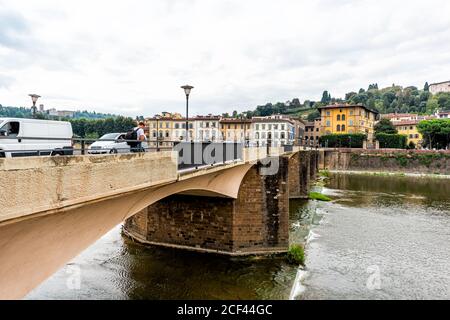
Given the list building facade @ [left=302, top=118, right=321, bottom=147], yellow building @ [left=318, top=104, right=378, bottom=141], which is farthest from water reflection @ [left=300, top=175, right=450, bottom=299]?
building facade @ [left=302, top=118, right=321, bottom=147]

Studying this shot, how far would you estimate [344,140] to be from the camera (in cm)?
7350

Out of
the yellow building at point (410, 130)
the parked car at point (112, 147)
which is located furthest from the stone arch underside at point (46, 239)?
the yellow building at point (410, 130)

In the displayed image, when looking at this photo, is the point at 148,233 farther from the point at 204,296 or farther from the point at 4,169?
the point at 4,169

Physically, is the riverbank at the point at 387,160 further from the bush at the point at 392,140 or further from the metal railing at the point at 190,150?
the metal railing at the point at 190,150

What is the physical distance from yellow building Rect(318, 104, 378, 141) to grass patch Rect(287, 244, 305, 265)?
68.1 metres

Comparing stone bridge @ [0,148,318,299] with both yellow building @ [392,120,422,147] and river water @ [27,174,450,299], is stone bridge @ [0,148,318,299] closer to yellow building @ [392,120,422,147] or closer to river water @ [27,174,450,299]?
river water @ [27,174,450,299]

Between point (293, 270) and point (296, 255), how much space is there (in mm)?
1014

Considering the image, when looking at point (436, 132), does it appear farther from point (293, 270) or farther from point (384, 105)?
point (384, 105)

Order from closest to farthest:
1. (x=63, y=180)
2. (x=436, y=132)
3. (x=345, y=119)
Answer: (x=63, y=180) → (x=436, y=132) → (x=345, y=119)

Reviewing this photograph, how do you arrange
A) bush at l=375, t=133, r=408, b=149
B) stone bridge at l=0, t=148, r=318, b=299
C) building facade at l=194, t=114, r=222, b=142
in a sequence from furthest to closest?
building facade at l=194, t=114, r=222, b=142 < bush at l=375, t=133, r=408, b=149 < stone bridge at l=0, t=148, r=318, b=299

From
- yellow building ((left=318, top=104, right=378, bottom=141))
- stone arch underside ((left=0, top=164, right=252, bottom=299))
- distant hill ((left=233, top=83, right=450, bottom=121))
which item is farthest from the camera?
distant hill ((left=233, top=83, right=450, bottom=121))

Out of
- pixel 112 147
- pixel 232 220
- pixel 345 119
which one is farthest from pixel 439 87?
pixel 112 147

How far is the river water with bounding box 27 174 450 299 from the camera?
40.7 ft

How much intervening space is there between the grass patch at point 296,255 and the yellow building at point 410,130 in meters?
80.1
